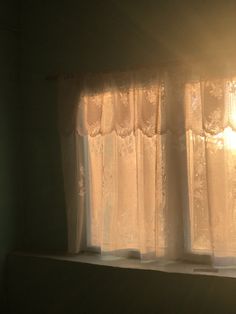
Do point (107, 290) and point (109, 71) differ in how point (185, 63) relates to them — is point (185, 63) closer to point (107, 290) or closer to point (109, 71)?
point (109, 71)

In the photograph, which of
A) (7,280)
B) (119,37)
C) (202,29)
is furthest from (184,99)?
(7,280)

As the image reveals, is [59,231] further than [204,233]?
Yes

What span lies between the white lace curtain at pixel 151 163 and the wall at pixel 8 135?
1.33 ft

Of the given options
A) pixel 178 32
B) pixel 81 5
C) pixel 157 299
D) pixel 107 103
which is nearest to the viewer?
pixel 157 299

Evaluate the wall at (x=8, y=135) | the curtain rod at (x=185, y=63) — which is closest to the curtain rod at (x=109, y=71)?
the curtain rod at (x=185, y=63)

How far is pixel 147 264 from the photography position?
7.48ft

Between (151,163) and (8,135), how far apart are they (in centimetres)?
104

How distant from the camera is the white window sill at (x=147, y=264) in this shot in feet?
6.81

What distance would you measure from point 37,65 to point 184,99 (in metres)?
1.12

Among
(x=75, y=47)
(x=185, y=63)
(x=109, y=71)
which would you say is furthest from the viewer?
(x=75, y=47)

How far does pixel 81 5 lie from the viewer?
2615 millimetres

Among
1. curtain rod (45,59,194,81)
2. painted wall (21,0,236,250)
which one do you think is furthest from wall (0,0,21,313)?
curtain rod (45,59,194,81)

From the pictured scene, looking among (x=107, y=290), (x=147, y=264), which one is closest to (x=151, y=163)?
(x=147, y=264)

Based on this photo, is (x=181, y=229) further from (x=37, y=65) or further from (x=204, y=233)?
(x=37, y=65)
